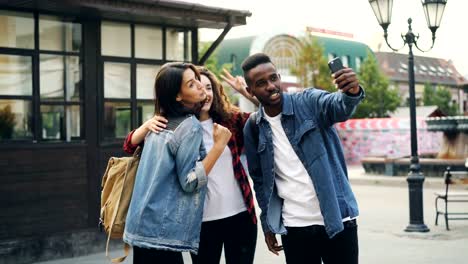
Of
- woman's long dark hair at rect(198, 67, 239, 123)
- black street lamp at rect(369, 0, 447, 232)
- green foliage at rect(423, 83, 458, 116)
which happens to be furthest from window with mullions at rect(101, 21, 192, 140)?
green foliage at rect(423, 83, 458, 116)

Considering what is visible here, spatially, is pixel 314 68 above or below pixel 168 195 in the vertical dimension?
above

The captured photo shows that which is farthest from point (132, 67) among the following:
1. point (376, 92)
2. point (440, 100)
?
point (440, 100)

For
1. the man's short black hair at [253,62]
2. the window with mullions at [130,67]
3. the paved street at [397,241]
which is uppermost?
the window with mullions at [130,67]

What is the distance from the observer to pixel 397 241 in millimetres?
10445

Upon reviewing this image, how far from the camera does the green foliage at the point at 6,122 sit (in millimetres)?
8578

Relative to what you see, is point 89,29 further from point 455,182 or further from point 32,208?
point 455,182

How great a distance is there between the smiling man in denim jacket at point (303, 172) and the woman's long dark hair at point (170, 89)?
0.42 meters

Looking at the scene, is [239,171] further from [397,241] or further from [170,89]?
[397,241]

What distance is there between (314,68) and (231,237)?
41425 millimetres

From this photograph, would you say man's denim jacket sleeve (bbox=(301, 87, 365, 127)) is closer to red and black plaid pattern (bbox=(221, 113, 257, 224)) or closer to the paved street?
red and black plaid pattern (bbox=(221, 113, 257, 224))

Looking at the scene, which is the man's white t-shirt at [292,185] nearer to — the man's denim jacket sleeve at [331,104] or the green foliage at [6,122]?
the man's denim jacket sleeve at [331,104]

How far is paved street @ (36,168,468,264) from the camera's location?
886cm

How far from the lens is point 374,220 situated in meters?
13.2

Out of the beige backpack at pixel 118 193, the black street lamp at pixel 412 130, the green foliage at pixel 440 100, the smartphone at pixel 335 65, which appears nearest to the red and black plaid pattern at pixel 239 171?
the beige backpack at pixel 118 193
